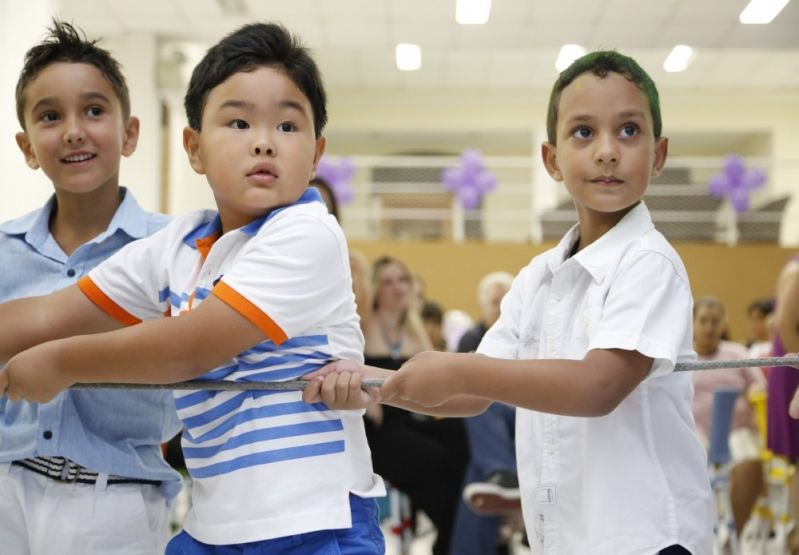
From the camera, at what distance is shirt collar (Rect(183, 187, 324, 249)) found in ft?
5.45

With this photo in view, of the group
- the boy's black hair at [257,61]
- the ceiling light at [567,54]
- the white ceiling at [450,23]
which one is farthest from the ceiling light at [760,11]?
the boy's black hair at [257,61]

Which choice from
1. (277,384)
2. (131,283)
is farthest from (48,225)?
(277,384)

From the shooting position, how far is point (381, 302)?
5.36 metres

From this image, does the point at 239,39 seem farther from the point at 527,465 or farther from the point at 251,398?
the point at 527,465

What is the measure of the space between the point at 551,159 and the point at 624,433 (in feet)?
1.89

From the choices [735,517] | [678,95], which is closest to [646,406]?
[735,517]

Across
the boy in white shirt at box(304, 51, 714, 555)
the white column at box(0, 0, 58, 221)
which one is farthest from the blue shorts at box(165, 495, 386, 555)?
the white column at box(0, 0, 58, 221)

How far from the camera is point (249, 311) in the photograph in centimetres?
154

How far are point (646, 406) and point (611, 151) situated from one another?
43cm

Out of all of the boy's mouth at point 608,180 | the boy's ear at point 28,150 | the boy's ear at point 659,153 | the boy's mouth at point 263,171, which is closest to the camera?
the boy's mouth at point 263,171

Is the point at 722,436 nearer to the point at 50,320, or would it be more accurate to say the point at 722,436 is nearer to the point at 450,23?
the point at 50,320

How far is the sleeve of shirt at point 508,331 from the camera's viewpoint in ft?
6.27

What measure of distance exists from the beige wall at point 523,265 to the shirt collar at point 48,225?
1012 centimetres

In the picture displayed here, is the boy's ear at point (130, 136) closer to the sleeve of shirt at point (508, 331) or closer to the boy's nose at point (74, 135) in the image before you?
the boy's nose at point (74, 135)
